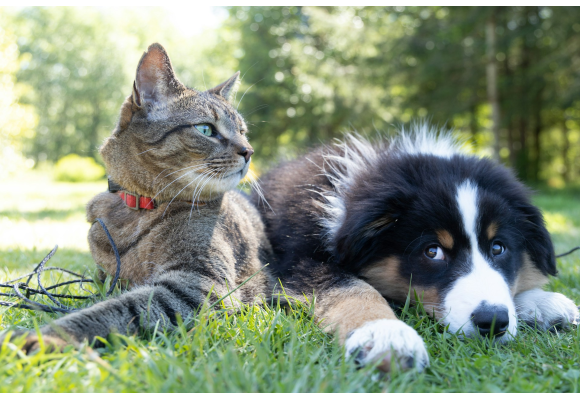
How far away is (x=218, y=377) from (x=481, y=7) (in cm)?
1542

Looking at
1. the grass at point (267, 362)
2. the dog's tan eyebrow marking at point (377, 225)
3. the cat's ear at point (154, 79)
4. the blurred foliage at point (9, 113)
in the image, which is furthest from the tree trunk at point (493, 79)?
the blurred foliage at point (9, 113)

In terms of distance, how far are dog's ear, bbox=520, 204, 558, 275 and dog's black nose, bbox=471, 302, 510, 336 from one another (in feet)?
3.09

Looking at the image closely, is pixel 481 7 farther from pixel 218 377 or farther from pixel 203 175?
pixel 218 377

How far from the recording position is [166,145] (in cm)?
286

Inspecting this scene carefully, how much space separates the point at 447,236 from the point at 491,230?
0.30 meters

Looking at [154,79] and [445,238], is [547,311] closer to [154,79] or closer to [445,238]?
[445,238]

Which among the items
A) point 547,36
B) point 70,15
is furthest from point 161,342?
point 70,15

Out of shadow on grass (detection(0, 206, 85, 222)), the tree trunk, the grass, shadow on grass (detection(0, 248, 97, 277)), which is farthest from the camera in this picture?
the tree trunk

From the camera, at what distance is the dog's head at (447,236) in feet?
8.07

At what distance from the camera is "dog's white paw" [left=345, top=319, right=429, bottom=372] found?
1979 millimetres

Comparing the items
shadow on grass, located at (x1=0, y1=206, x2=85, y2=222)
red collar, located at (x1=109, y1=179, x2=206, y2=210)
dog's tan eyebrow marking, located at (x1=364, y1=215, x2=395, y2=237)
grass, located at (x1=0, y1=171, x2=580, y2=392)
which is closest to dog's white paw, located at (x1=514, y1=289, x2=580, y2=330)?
grass, located at (x1=0, y1=171, x2=580, y2=392)

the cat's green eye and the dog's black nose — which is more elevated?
the cat's green eye

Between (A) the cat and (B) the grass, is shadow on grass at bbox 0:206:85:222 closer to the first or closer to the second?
(A) the cat
